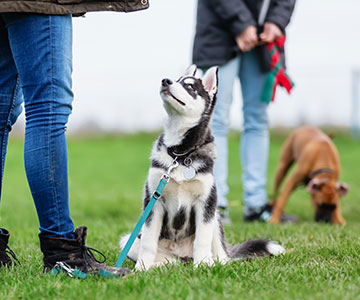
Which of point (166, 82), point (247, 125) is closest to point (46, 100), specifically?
point (166, 82)

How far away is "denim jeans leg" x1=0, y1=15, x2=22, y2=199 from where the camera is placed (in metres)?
2.79

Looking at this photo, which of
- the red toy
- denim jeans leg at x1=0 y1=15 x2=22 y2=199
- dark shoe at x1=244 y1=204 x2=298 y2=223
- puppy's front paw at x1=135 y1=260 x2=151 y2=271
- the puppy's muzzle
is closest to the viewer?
denim jeans leg at x1=0 y1=15 x2=22 y2=199

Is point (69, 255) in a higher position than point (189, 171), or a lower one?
lower

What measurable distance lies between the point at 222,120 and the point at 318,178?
214 cm

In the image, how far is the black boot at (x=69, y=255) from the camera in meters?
2.67

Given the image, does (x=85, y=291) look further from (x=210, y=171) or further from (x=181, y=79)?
(x=181, y=79)

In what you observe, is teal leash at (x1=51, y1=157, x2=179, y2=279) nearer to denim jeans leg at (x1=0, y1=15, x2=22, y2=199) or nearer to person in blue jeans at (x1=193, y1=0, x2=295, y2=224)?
denim jeans leg at (x1=0, y1=15, x2=22, y2=199)

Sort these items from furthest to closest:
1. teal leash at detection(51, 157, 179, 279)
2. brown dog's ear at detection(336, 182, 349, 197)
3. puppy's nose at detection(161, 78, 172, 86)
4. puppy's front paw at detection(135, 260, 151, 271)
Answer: brown dog's ear at detection(336, 182, 349, 197)
puppy's nose at detection(161, 78, 172, 86)
puppy's front paw at detection(135, 260, 151, 271)
teal leash at detection(51, 157, 179, 279)

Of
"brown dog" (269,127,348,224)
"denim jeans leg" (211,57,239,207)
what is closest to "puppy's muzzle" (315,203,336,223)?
"brown dog" (269,127,348,224)

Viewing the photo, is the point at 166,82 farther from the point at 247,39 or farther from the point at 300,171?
the point at 300,171

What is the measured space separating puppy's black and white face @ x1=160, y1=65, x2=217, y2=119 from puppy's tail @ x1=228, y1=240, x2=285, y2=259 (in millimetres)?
909

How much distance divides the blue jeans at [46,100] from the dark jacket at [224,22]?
273cm

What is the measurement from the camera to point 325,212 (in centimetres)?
669

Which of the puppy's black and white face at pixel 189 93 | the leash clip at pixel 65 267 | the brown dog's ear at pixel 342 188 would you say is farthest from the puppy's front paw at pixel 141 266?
the brown dog's ear at pixel 342 188
